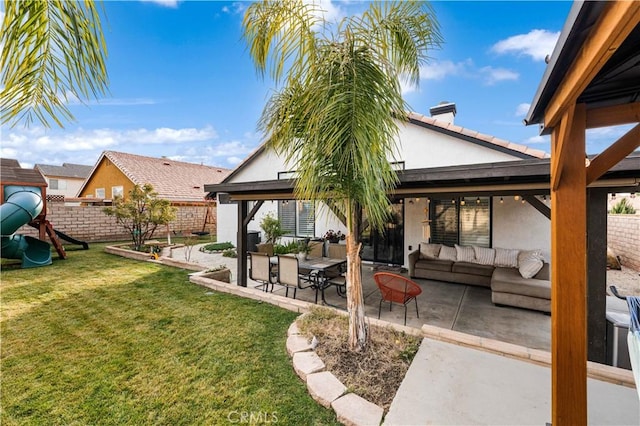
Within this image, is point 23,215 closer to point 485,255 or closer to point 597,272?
point 597,272

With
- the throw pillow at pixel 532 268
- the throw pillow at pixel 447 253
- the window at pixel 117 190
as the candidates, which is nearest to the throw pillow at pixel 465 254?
the throw pillow at pixel 447 253

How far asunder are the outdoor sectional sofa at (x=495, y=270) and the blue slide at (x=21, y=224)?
1092 centimetres

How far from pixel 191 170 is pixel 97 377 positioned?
67.6ft

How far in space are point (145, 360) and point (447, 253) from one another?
6.89 m

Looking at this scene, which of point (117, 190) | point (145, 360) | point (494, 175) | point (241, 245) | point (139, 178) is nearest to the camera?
point (145, 360)

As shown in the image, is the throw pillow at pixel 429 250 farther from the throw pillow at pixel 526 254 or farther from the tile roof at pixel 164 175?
the tile roof at pixel 164 175

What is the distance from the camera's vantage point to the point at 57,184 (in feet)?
103

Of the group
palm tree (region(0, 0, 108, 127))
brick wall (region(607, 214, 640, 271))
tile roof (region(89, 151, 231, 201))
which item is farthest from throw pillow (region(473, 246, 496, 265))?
tile roof (region(89, 151, 231, 201))

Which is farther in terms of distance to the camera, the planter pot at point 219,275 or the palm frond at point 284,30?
the planter pot at point 219,275

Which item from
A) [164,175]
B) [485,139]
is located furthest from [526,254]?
[164,175]

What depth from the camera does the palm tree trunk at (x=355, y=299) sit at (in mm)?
3168

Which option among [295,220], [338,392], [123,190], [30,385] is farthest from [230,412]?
[123,190]

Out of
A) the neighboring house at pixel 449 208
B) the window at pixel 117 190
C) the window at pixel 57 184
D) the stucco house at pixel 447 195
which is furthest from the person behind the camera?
the window at pixel 57 184

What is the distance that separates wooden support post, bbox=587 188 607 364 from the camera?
3.17 metres
